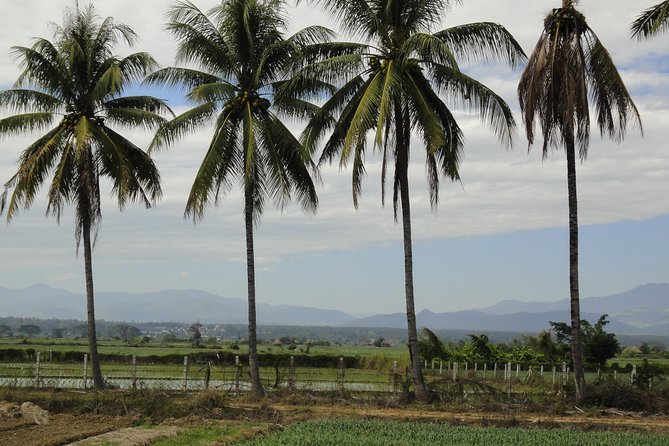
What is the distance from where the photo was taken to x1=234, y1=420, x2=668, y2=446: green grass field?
17.6 meters

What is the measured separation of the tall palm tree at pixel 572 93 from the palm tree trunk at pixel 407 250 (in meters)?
3.88

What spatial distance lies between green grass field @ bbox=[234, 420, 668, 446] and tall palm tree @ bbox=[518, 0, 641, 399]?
609cm

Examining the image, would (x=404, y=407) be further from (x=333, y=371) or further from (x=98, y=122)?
(x=333, y=371)

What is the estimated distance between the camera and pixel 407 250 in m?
26.4

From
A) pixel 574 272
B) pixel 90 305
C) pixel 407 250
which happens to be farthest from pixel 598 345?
pixel 90 305

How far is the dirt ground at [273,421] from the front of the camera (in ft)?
63.1

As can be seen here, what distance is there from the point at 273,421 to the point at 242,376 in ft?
47.9

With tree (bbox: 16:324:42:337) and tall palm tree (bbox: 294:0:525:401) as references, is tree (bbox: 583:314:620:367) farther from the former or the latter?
tree (bbox: 16:324:42:337)

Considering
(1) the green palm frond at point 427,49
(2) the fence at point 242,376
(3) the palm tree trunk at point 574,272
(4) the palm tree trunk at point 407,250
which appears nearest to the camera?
(1) the green palm frond at point 427,49

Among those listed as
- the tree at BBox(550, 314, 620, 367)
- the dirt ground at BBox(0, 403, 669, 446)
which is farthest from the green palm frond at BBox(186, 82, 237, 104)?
the tree at BBox(550, 314, 620, 367)

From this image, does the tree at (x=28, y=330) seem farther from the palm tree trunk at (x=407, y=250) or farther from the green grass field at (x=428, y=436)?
the green grass field at (x=428, y=436)

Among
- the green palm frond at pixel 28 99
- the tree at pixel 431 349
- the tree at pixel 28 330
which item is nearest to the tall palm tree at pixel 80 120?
the green palm frond at pixel 28 99

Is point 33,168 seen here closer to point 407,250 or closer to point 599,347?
point 407,250

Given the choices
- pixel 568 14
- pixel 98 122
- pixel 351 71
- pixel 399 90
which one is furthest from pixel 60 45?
pixel 568 14
